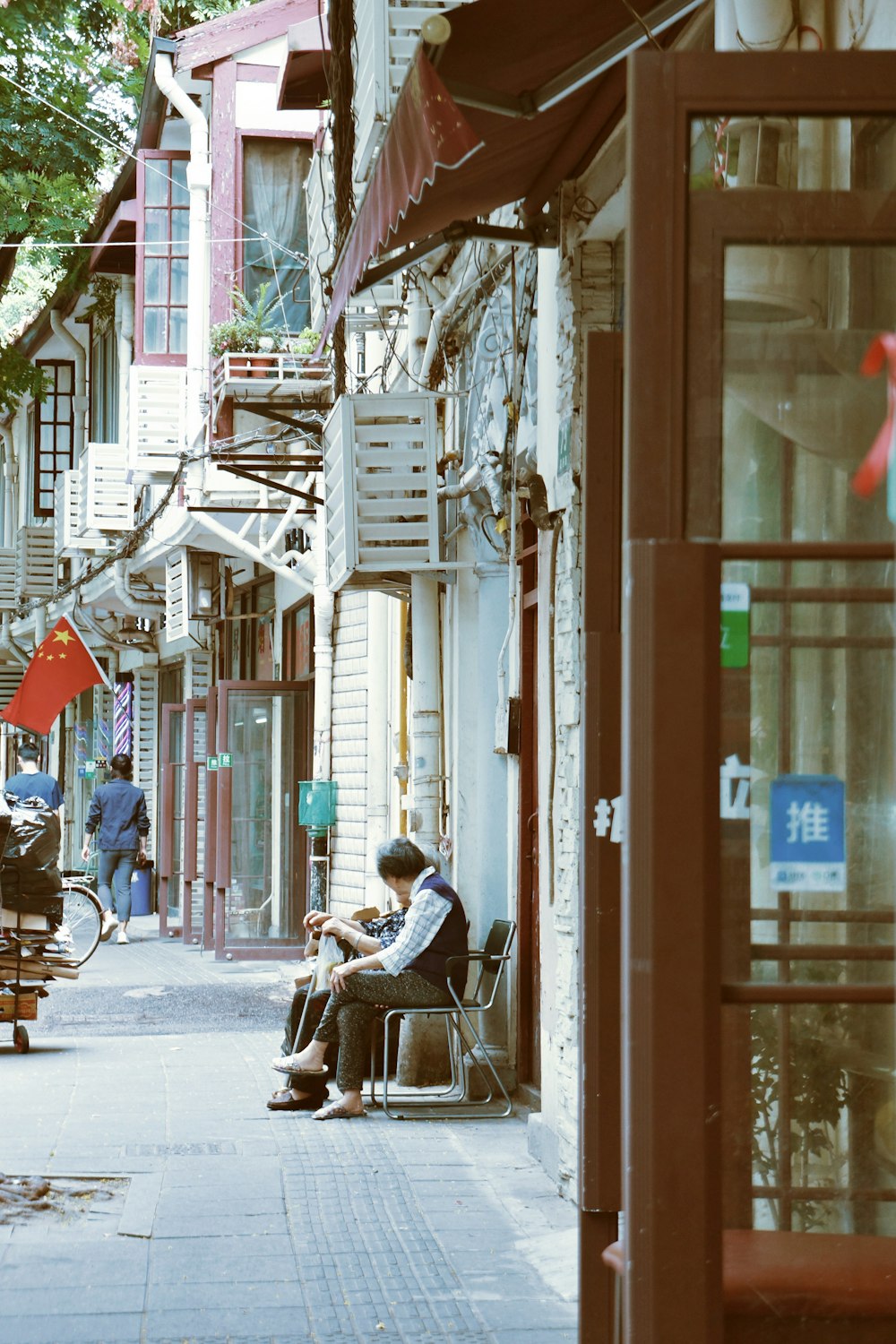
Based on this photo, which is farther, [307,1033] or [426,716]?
[426,716]

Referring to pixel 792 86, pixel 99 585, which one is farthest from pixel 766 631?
pixel 99 585

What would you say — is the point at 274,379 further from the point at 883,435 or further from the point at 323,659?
the point at 883,435

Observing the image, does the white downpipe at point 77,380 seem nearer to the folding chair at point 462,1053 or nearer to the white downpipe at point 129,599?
the white downpipe at point 129,599

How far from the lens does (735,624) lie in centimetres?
285

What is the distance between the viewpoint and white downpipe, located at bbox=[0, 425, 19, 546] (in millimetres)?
32906

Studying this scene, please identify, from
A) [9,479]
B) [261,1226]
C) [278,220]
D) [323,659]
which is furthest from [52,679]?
[9,479]

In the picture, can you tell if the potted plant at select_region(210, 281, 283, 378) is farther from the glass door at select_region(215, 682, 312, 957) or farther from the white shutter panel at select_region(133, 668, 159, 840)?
the white shutter panel at select_region(133, 668, 159, 840)

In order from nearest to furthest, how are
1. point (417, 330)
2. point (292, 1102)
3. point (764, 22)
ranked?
point (764, 22) < point (292, 1102) < point (417, 330)

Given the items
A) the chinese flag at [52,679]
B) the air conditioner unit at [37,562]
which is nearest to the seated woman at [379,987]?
the chinese flag at [52,679]

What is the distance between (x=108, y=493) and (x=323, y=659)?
26.1 feet

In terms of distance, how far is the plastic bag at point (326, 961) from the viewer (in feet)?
33.7

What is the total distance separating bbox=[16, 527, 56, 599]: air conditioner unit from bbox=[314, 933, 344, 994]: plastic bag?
19551 millimetres

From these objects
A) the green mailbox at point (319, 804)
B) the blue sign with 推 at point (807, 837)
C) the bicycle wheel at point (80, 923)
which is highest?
the blue sign with 推 at point (807, 837)

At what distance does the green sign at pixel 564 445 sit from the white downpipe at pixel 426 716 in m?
3.42
